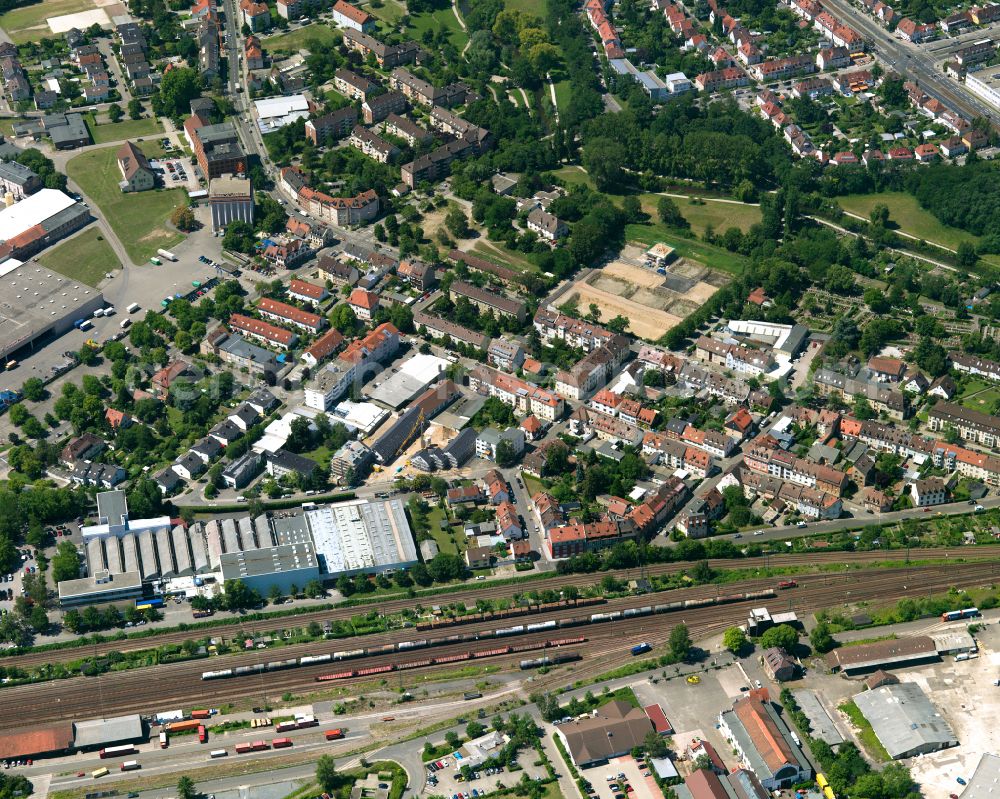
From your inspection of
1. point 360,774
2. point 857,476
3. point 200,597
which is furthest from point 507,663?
point 857,476

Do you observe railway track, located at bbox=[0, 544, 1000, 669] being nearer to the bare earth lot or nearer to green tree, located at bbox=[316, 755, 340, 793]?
green tree, located at bbox=[316, 755, 340, 793]

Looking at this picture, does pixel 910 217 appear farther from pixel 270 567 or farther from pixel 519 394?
pixel 270 567

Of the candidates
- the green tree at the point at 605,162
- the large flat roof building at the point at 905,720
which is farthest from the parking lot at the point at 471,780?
the green tree at the point at 605,162

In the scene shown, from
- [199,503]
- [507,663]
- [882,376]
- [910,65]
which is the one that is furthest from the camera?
[910,65]

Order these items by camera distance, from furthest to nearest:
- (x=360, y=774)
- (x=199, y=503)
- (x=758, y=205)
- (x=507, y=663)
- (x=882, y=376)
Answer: (x=758, y=205) < (x=882, y=376) < (x=199, y=503) < (x=507, y=663) < (x=360, y=774)

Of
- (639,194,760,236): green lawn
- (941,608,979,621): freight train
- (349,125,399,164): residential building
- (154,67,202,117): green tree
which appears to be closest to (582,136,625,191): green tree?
(639,194,760,236): green lawn

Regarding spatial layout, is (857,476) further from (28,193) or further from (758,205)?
(28,193)
